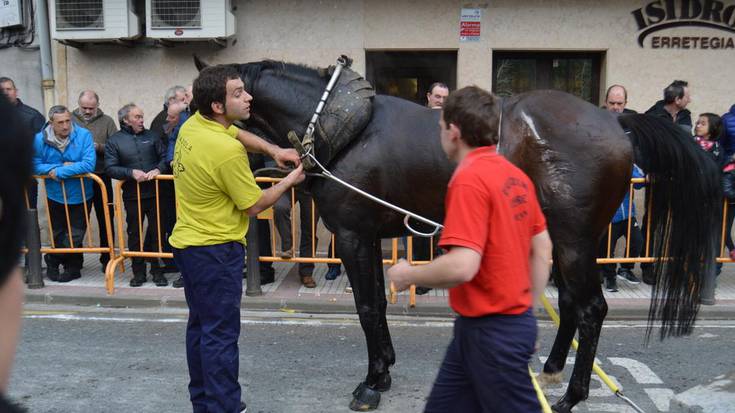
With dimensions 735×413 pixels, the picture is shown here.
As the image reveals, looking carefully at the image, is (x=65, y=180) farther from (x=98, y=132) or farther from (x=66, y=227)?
(x=98, y=132)

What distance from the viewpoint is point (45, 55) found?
962 centimetres

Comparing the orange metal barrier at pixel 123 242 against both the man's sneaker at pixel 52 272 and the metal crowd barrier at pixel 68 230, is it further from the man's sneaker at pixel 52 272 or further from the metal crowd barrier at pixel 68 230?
the man's sneaker at pixel 52 272

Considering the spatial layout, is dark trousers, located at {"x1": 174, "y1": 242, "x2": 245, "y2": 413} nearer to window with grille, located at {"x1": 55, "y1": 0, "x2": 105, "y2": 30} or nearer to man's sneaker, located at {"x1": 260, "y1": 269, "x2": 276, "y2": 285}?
man's sneaker, located at {"x1": 260, "y1": 269, "x2": 276, "y2": 285}

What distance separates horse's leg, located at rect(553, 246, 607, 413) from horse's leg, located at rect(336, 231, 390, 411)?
1137 mm

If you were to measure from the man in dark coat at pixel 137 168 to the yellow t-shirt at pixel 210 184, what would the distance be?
3.81m

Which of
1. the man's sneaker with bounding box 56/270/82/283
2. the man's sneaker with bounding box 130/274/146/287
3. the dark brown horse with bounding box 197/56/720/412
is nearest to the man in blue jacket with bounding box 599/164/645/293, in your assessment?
the dark brown horse with bounding box 197/56/720/412

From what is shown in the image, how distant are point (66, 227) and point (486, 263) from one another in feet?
21.5

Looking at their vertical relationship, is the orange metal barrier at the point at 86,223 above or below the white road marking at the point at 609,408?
above

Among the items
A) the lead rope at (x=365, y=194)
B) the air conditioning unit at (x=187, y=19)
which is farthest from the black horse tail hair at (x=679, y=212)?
the air conditioning unit at (x=187, y=19)

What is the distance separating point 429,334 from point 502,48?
5000mm

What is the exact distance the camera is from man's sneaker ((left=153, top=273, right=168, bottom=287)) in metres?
7.54

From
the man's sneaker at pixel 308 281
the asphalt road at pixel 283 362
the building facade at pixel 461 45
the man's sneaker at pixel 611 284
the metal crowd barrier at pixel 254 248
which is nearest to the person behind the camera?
the asphalt road at pixel 283 362

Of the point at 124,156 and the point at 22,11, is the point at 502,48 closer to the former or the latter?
the point at 124,156

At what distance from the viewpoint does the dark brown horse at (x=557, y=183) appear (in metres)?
4.00
